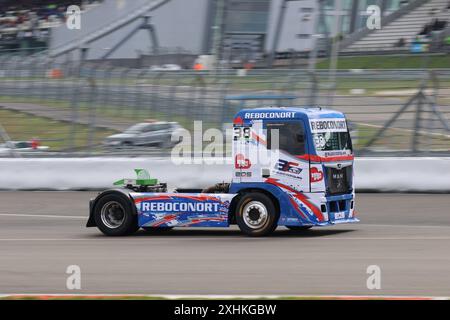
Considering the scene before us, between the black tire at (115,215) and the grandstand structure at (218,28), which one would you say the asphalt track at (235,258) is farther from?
the grandstand structure at (218,28)

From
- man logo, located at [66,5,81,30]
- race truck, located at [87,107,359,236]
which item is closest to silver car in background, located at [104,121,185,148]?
race truck, located at [87,107,359,236]

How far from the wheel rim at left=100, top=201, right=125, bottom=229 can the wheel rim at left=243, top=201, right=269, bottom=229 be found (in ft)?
5.81

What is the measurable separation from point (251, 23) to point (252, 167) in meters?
32.7

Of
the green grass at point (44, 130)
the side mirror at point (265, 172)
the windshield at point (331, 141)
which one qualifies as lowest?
the side mirror at point (265, 172)

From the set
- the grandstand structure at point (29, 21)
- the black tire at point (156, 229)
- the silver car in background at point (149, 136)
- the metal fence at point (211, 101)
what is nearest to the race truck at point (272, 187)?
the black tire at point (156, 229)

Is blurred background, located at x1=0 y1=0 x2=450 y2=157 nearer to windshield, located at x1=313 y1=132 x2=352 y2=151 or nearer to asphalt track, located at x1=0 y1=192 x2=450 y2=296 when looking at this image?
asphalt track, located at x1=0 y1=192 x2=450 y2=296

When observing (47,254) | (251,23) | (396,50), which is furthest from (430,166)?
(251,23)

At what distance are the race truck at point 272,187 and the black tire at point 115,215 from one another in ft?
0.04

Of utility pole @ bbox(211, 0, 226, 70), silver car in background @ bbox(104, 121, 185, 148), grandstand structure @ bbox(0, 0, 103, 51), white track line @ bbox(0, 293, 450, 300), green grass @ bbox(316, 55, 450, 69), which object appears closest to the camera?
white track line @ bbox(0, 293, 450, 300)

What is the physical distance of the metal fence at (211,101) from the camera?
1881 centimetres

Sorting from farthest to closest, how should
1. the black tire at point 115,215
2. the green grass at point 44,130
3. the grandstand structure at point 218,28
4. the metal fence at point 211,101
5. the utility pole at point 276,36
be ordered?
the utility pole at point 276,36
the grandstand structure at point 218,28
the green grass at point 44,130
the metal fence at point 211,101
the black tire at point 115,215

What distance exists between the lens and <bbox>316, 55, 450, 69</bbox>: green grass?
33.2m
